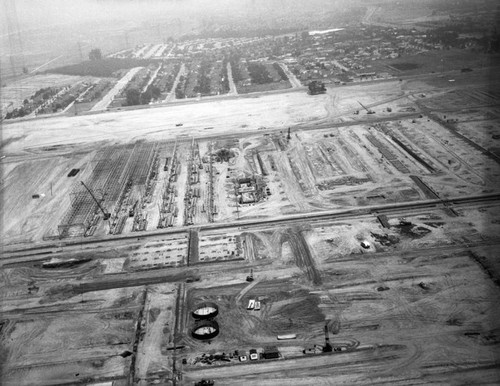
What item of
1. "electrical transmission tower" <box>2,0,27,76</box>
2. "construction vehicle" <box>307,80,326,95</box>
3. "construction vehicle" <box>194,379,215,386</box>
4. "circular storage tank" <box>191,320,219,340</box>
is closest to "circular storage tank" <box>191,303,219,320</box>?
"circular storage tank" <box>191,320,219,340</box>

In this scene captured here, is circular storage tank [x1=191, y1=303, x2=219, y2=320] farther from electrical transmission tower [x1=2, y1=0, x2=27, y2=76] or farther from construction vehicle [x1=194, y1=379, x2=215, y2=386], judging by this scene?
electrical transmission tower [x1=2, y1=0, x2=27, y2=76]

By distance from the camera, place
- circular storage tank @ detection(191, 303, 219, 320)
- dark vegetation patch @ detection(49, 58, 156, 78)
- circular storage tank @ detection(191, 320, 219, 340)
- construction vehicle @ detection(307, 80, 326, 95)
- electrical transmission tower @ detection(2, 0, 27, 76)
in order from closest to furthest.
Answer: circular storage tank @ detection(191, 320, 219, 340), circular storage tank @ detection(191, 303, 219, 320), construction vehicle @ detection(307, 80, 326, 95), dark vegetation patch @ detection(49, 58, 156, 78), electrical transmission tower @ detection(2, 0, 27, 76)

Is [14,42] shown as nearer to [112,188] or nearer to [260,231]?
[112,188]

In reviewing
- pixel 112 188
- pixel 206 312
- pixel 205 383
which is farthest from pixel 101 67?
pixel 205 383

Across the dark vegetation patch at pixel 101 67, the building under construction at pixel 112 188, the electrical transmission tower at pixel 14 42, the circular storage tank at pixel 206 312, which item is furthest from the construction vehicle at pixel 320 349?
the electrical transmission tower at pixel 14 42

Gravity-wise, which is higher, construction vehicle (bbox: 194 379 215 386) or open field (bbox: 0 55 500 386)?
open field (bbox: 0 55 500 386)

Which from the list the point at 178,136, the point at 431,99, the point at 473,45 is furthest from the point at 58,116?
the point at 473,45

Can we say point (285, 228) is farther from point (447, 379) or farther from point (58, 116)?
point (58, 116)
